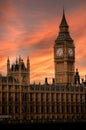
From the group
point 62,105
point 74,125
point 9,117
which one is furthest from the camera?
point 62,105

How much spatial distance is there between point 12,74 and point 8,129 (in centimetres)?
4268

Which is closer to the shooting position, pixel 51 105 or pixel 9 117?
pixel 9 117

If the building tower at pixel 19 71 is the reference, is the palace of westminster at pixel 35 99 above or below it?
below

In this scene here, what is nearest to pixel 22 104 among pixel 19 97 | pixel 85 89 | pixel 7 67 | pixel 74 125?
pixel 19 97

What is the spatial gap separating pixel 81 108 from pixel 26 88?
30607 millimetres

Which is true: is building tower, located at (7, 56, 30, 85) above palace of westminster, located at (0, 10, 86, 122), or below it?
above

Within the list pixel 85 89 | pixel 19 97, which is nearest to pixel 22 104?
pixel 19 97

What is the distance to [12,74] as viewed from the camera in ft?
533

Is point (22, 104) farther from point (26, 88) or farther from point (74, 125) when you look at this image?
point (74, 125)

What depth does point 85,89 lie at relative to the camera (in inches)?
7480

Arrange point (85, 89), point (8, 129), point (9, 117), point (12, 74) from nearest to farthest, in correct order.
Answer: point (8, 129), point (9, 117), point (12, 74), point (85, 89)

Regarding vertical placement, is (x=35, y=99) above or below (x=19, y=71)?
below

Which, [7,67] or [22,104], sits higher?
[7,67]

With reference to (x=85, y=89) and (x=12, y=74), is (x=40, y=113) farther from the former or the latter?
(x=85, y=89)
